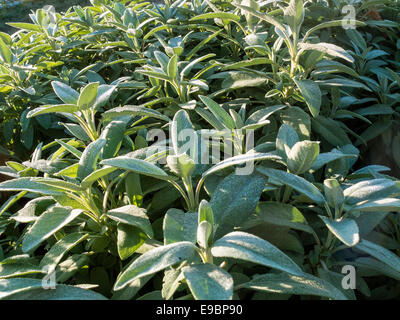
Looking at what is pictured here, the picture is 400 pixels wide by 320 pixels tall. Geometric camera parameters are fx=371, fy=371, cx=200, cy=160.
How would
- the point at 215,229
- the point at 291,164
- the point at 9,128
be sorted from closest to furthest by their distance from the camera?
1. the point at 215,229
2. the point at 291,164
3. the point at 9,128

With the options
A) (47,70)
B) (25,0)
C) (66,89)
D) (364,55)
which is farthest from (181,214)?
(25,0)

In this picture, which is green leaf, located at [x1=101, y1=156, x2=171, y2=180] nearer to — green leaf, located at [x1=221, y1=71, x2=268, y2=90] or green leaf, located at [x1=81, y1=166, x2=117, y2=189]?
green leaf, located at [x1=81, y1=166, x2=117, y2=189]

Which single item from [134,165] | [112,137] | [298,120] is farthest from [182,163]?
[298,120]

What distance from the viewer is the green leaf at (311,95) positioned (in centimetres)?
115

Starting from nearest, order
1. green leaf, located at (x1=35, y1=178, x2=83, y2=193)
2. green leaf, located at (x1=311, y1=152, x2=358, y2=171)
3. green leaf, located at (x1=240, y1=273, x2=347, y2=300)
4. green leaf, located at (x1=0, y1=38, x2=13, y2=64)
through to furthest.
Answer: green leaf, located at (x1=240, y1=273, x2=347, y2=300), green leaf, located at (x1=35, y1=178, x2=83, y2=193), green leaf, located at (x1=311, y1=152, x2=358, y2=171), green leaf, located at (x1=0, y1=38, x2=13, y2=64)

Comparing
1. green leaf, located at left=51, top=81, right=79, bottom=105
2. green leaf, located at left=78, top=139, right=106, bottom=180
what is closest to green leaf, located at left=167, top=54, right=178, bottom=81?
green leaf, located at left=51, top=81, right=79, bottom=105

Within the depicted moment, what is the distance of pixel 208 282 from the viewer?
2.26ft

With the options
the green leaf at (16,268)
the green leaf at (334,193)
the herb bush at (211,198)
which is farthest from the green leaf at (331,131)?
the green leaf at (16,268)

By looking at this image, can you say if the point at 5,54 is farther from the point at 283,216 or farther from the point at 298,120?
the point at 283,216

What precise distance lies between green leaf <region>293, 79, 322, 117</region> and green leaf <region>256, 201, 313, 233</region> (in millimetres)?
354

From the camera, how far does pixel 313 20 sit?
196 cm

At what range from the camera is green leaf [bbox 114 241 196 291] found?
679 millimetres

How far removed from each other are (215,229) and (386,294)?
1.86ft
